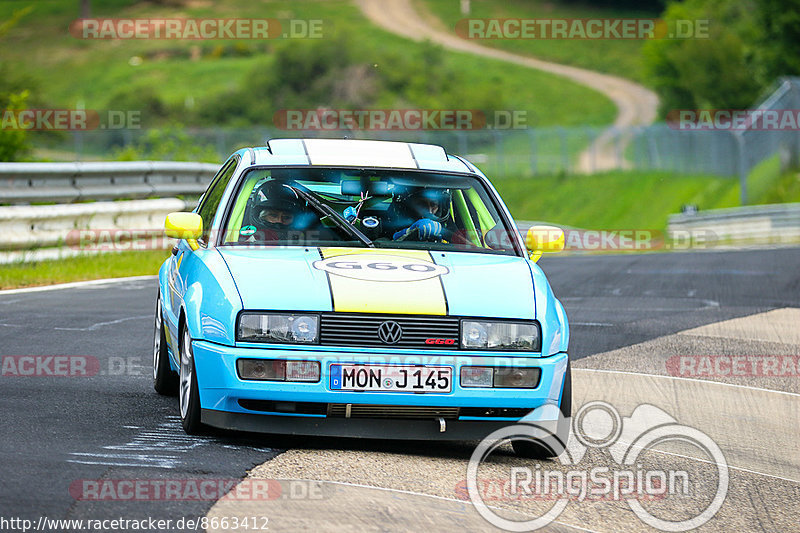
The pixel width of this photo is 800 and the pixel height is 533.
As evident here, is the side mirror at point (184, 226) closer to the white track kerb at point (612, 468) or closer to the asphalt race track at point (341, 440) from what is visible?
the asphalt race track at point (341, 440)

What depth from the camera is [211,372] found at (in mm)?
5918

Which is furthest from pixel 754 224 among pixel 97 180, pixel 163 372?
pixel 163 372

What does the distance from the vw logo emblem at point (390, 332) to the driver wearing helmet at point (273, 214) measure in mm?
1206

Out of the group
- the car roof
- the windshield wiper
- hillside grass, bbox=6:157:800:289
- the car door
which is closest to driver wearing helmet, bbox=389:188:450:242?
the car roof

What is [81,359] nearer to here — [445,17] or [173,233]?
[173,233]

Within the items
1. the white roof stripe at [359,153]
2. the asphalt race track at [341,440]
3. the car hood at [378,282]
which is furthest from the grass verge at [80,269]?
the car hood at [378,282]

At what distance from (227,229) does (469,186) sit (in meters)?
1.47

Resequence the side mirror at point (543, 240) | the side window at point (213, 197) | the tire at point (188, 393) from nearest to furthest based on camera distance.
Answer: the tire at point (188, 393), the side mirror at point (543, 240), the side window at point (213, 197)

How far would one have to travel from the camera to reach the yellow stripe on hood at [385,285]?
19.4 ft

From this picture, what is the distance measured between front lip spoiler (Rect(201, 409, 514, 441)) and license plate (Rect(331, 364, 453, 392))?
0.65 ft

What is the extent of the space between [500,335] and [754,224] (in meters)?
24.0

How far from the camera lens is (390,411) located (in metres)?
5.93

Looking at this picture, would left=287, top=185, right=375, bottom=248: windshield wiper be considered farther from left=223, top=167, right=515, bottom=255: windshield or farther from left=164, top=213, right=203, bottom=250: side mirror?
left=164, top=213, right=203, bottom=250: side mirror

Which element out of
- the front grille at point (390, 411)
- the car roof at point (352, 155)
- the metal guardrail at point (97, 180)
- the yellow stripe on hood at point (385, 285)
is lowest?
the front grille at point (390, 411)
